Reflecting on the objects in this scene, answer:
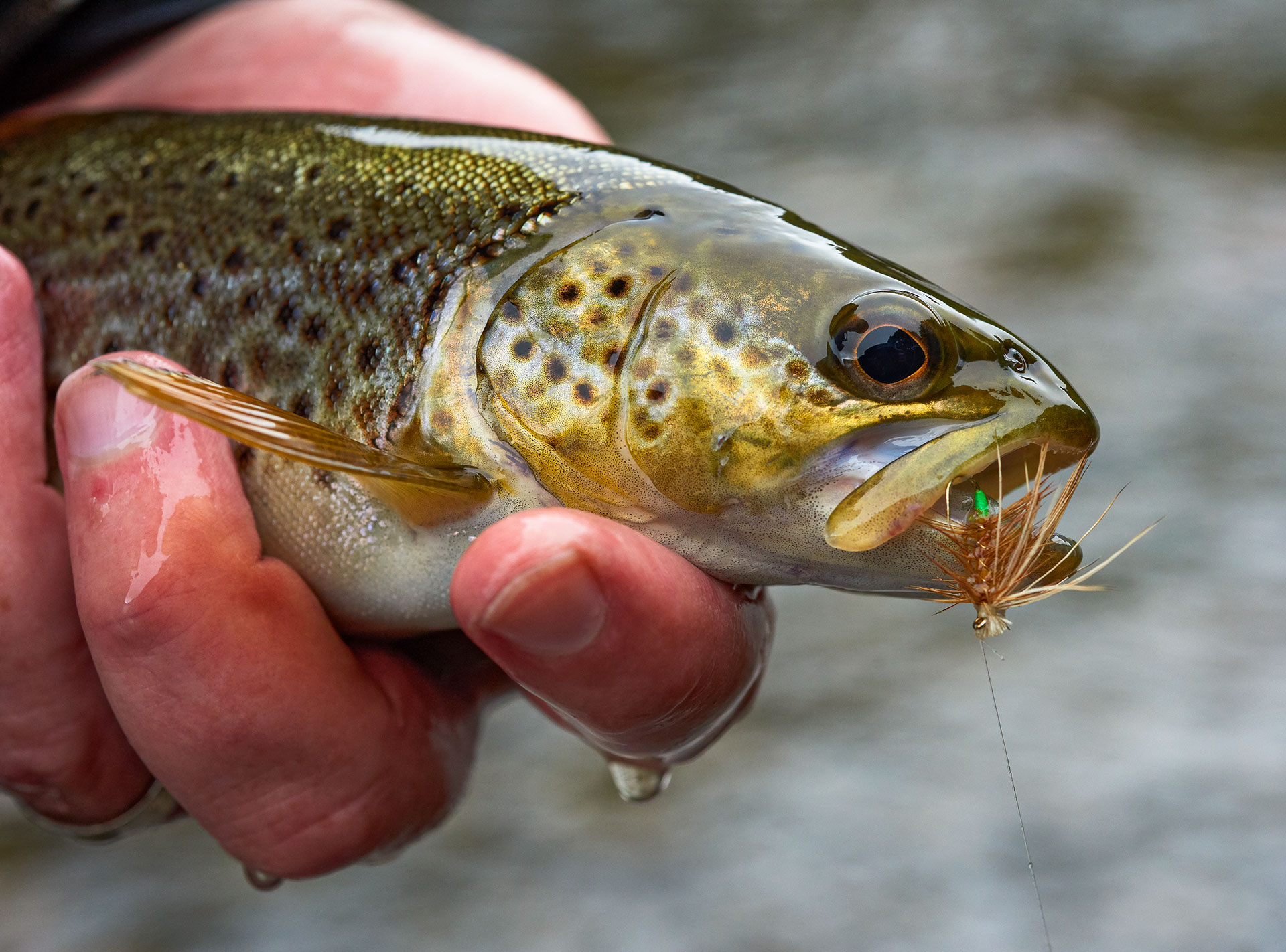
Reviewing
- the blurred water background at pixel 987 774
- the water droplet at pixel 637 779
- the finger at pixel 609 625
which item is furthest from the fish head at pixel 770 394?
the blurred water background at pixel 987 774

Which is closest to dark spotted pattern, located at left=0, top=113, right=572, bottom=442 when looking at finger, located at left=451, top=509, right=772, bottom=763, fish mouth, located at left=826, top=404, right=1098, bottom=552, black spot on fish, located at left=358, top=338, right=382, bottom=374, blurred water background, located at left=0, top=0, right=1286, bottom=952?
black spot on fish, located at left=358, top=338, right=382, bottom=374

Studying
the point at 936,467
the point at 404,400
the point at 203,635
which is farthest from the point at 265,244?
the point at 936,467

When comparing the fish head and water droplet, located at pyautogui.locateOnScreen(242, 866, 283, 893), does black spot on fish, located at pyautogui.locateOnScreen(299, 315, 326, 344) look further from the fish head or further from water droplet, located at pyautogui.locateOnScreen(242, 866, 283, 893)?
water droplet, located at pyautogui.locateOnScreen(242, 866, 283, 893)

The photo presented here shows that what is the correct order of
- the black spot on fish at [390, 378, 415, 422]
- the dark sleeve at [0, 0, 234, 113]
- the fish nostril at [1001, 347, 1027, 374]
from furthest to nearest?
the dark sleeve at [0, 0, 234, 113], the black spot on fish at [390, 378, 415, 422], the fish nostril at [1001, 347, 1027, 374]

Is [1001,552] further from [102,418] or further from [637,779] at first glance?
[102,418]

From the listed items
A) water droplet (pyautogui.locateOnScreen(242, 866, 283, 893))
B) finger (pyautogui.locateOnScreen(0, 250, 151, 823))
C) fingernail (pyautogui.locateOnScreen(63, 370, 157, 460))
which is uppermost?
fingernail (pyautogui.locateOnScreen(63, 370, 157, 460))

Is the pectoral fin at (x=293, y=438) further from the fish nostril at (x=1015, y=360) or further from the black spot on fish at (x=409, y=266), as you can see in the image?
the fish nostril at (x=1015, y=360)

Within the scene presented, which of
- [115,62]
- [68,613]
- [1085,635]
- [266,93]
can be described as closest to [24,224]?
[68,613]
